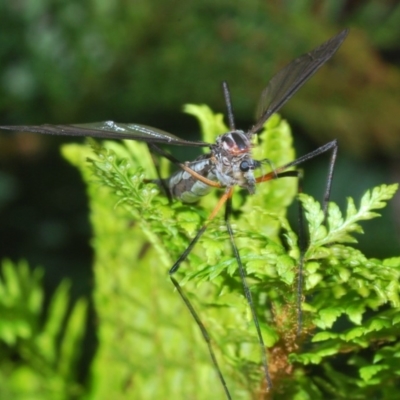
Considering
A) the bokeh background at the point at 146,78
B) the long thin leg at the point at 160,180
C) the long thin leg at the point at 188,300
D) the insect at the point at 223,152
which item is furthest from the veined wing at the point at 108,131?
the bokeh background at the point at 146,78

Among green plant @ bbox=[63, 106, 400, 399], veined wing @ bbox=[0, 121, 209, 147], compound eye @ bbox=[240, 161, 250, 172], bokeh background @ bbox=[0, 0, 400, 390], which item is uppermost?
bokeh background @ bbox=[0, 0, 400, 390]

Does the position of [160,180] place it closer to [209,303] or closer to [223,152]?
[223,152]

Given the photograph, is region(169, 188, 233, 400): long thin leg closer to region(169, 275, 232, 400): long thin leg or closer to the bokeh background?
region(169, 275, 232, 400): long thin leg

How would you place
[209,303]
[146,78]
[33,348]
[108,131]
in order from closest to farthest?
[209,303] < [108,131] < [33,348] < [146,78]

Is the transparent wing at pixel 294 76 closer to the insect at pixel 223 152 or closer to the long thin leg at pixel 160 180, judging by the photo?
the insect at pixel 223 152

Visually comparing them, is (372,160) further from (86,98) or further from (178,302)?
(178,302)

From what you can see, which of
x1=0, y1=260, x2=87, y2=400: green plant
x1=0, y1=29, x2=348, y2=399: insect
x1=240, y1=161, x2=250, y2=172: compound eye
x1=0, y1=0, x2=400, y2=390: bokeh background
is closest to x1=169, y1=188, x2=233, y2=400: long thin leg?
x1=0, y1=29, x2=348, y2=399: insect

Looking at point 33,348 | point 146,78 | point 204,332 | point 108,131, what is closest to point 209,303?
point 204,332
